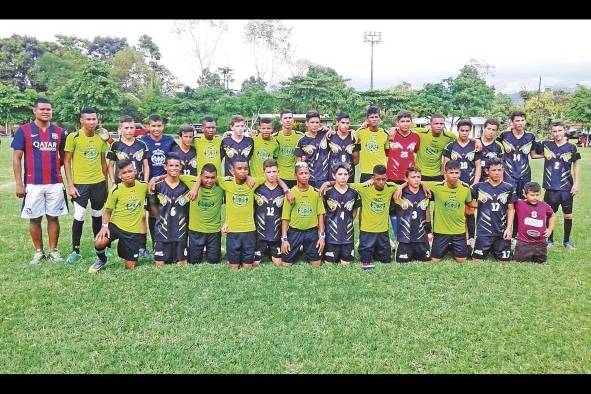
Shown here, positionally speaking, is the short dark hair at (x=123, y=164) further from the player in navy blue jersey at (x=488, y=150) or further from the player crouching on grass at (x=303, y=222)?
the player in navy blue jersey at (x=488, y=150)

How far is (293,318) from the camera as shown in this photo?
14.6 feet

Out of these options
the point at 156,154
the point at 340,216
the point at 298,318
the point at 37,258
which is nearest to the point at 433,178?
the point at 340,216

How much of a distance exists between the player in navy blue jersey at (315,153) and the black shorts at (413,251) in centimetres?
163

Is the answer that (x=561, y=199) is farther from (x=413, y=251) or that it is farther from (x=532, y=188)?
(x=413, y=251)

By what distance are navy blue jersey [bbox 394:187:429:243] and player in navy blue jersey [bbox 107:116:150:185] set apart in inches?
142

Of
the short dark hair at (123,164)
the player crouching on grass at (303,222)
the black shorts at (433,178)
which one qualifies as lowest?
the player crouching on grass at (303,222)

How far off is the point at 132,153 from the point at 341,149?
3.04 m

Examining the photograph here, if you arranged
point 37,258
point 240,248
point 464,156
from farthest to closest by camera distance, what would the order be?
point 464,156
point 37,258
point 240,248

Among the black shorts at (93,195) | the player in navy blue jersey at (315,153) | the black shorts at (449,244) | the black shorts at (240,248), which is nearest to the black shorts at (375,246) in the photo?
the black shorts at (449,244)

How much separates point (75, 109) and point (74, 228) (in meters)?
39.8

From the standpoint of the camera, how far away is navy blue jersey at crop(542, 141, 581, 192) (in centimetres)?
721

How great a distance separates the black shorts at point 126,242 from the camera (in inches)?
237

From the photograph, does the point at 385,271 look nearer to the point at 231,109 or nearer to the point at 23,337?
the point at 23,337

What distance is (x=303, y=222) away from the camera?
639cm
